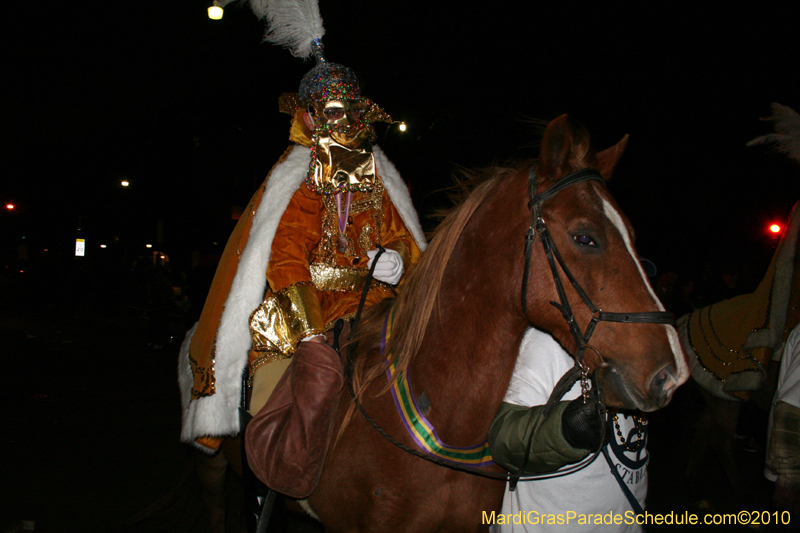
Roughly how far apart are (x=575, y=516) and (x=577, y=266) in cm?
130

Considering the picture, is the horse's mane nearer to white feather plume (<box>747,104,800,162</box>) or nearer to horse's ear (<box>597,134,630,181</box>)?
horse's ear (<box>597,134,630,181</box>)

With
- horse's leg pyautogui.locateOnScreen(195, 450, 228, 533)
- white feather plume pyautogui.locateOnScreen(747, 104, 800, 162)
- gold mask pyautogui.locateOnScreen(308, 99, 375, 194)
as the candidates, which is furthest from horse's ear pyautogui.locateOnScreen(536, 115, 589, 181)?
white feather plume pyautogui.locateOnScreen(747, 104, 800, 162)

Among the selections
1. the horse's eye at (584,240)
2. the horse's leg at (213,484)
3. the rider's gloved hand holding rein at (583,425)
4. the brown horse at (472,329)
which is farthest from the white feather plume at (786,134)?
the horse's leg at (213,484)

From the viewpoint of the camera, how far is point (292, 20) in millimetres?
2873

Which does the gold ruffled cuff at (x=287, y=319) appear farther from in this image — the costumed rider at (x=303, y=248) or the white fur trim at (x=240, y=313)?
the white fur trim at (x=240, y=313)

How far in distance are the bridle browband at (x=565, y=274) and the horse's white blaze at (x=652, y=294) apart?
53 mm

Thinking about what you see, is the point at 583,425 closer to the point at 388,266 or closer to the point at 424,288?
the point at 424,288

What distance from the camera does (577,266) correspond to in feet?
5.66

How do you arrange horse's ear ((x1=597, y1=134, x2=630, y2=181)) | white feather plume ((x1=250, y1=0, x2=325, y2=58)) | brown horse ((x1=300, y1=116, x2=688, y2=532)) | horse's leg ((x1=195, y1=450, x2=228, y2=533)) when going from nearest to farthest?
brown horse ((x1=300, y1=116, x2=688, y2=532)), horse's ear ((x1=597, y1=134, x2=630, y2=181)), white feather plume ((x1=250, y1=0, x2=325, y2=58)), horse's leg ((x1=195, y1=450, x2=228, y2=533))

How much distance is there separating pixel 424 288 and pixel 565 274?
640 mm

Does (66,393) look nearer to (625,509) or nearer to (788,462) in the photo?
(625,509)

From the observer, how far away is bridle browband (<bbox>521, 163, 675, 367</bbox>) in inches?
62.3

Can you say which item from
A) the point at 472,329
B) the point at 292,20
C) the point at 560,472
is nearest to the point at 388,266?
the point at 472,329

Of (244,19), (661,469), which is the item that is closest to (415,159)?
(244,19)
